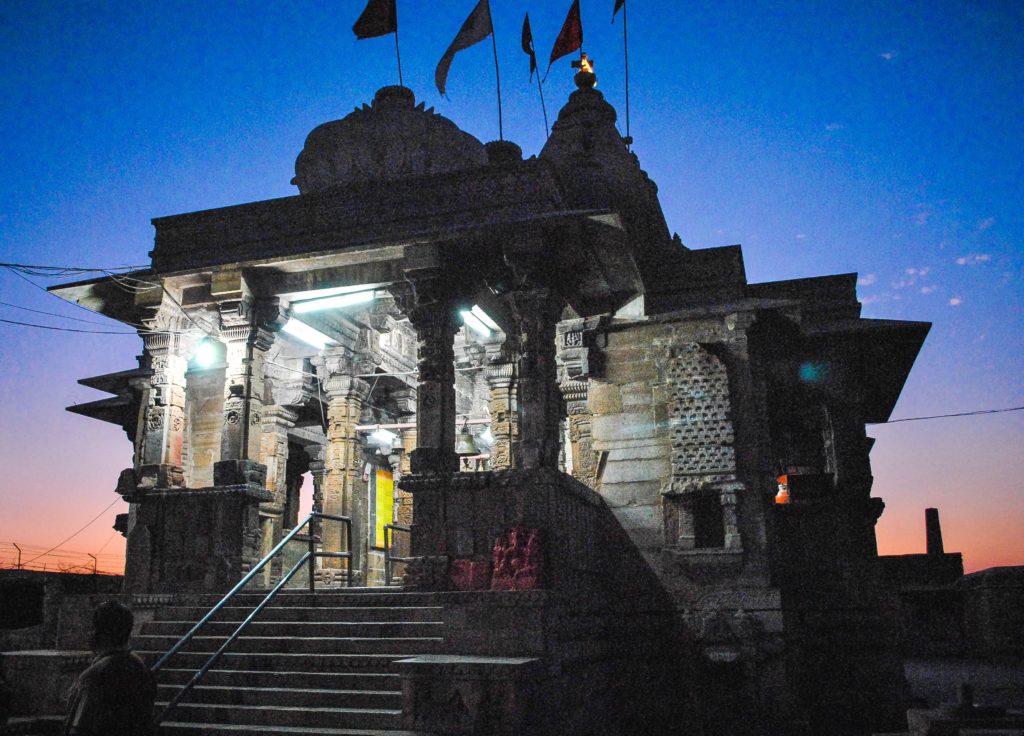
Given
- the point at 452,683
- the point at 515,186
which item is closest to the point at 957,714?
the point at 452,683

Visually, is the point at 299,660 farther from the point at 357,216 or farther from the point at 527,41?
the point at 527,41

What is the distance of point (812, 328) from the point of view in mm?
11984

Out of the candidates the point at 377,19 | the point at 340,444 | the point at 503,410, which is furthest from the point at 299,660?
the point at 377,19

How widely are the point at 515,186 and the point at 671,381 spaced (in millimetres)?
3551

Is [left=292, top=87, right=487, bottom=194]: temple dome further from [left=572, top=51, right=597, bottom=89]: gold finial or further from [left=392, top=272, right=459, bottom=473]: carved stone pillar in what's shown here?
[left=572, top=51, right=597, bottom=89]: gold finial

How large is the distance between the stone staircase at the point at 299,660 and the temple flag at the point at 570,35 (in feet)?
30.3

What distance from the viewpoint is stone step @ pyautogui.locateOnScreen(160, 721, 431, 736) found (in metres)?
6.58

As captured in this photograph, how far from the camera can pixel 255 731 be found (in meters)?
6.83

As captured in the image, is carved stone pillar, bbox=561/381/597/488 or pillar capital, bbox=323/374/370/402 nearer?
carved stone pillar, bbox=561/381/597/488

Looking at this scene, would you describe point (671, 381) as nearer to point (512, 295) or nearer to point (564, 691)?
point (512, 295)

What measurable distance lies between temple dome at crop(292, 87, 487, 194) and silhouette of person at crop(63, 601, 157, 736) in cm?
935

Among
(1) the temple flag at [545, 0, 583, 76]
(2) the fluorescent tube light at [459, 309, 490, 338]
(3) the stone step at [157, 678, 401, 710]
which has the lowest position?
(3) the stone step at [157, 678, 401, 710]

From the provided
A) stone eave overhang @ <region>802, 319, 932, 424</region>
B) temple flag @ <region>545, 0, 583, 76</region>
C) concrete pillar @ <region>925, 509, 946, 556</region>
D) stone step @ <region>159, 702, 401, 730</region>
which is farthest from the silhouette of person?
concrete pillar @ <region>925, 509, 946, 556</region>

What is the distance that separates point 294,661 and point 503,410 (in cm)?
615
